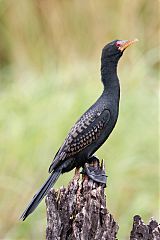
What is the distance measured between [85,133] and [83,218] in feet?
2.71

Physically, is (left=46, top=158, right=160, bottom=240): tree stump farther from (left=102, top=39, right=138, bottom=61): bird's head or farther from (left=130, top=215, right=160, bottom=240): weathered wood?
(left=102, top=39, right=138, bottom=61): bird's head

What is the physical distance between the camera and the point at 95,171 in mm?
4637

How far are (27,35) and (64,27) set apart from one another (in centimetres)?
47

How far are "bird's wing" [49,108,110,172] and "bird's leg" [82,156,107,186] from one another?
12cm

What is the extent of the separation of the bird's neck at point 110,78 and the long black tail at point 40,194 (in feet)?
1.83

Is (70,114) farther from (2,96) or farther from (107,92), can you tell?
(107,92)

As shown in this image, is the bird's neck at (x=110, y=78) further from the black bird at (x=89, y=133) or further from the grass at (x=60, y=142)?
the grass at (x=60, y=142)

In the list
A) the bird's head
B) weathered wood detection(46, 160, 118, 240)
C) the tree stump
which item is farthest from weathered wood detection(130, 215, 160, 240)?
the bird's head

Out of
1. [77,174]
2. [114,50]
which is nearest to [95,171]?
[77,174]

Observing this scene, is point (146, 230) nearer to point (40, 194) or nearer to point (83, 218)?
point (83, 218)

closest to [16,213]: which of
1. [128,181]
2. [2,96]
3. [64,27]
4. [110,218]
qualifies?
[128,181]

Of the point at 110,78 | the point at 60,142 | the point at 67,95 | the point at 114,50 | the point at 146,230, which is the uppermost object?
the point at 67,95

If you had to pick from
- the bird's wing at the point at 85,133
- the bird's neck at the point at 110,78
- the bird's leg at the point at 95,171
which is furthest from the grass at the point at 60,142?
the bird's neck at the point at 110,78

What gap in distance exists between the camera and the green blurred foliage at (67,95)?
663cm
